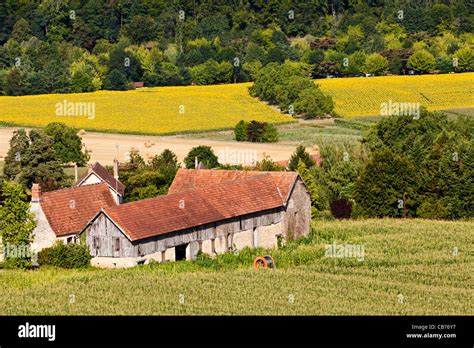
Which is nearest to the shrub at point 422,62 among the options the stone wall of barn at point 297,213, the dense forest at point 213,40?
the dense forest at point 213,40

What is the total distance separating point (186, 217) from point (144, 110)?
198ft

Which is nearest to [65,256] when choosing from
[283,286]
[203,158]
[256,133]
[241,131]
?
[283,286]

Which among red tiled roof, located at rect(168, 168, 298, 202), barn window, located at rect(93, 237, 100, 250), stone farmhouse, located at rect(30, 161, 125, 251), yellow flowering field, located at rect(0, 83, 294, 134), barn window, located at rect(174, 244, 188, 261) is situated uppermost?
yellow flowering field, located at rect(0, 83, 294, 134)

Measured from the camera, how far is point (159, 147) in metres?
95.6

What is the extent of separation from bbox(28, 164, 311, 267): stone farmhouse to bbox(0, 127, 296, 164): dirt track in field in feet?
77.5

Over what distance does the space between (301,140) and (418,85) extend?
32174 millimetres

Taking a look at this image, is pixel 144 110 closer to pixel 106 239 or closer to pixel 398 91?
pixel 398 91

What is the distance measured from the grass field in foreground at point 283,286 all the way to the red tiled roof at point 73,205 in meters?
4.28

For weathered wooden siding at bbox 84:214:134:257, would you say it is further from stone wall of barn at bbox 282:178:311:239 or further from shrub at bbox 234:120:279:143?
shrub at bbox 234:120:279:143

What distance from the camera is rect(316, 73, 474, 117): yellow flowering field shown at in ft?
391

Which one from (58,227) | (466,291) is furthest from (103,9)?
(466,291)

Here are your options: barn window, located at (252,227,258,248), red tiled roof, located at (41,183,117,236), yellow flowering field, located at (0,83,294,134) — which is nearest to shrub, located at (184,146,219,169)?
red tiled roof, located at (41,183,117,236)

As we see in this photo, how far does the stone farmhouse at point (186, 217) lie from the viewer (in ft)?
175
